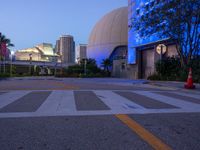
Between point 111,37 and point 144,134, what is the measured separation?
9252 centimetres

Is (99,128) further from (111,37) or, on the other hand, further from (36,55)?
(36,55)

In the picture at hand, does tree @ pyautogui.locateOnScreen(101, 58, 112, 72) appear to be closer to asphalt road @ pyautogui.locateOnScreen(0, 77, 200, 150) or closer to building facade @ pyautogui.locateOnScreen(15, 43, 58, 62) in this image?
building facade @ pyautogui.locateOnScreen(15, 43, 58, 62)

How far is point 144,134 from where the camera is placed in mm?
5258

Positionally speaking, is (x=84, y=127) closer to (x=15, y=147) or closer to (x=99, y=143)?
(x=99, y=143)

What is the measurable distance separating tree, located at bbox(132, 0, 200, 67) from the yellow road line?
19.7m

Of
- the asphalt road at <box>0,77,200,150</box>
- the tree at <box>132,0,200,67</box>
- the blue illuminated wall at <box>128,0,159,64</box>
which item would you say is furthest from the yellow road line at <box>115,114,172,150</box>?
the blue illuminated wall at <box>128,0,159,64</box>

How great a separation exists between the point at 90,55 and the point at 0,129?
100006 millimetres

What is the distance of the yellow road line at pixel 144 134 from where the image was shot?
451cm

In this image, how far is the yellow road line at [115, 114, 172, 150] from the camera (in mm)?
4512

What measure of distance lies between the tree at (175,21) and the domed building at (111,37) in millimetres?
63478

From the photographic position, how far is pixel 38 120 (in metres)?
6.52

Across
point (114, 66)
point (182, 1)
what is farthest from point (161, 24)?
point (114, 66)

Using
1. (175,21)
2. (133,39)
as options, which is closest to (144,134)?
(175,21)

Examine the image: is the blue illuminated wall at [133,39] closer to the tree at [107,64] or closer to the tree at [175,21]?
the tree at [175,21]
